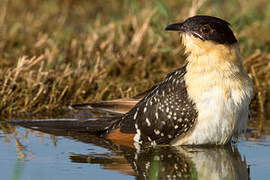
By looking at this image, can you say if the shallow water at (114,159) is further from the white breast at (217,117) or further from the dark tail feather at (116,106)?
the dark tail feather at (116,106)

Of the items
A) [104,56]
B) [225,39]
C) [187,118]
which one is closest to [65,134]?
[187,118]

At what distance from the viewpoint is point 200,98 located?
527 centimetres

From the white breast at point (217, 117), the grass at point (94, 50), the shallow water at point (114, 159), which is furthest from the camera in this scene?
the grass at point (94, 50)

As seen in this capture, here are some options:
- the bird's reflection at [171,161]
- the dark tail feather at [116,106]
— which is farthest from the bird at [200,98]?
the dark tail feather at [116,106]

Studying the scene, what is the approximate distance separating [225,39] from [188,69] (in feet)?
1.33

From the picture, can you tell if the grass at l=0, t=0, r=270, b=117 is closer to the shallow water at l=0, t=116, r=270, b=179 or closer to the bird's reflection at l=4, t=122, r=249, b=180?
the shallow water at l=0, t=116, r=270, b=179

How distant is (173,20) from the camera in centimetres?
837

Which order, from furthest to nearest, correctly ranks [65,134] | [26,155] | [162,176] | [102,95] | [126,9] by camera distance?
[126,9] < [102,95] < [65,134] < [26,155] < [162,176]

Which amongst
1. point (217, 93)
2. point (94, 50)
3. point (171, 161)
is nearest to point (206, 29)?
point (217, 93)

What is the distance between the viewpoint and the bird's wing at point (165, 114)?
17.6 ft

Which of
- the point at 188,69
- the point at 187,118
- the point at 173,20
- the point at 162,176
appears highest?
the point at 173,20

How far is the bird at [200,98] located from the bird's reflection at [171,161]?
0.44 ft

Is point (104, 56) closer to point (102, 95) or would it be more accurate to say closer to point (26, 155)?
point (102, 95)

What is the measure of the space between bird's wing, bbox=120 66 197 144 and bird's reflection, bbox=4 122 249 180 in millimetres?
135
